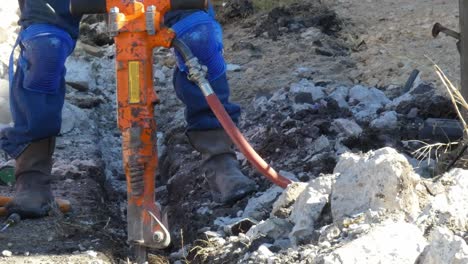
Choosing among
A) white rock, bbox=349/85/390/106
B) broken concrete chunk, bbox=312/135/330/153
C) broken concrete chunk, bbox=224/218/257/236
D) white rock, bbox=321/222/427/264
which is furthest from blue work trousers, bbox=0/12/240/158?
white rock, bbox=321/222/427/264

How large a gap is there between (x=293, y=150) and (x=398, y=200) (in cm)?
169

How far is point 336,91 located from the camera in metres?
5.82

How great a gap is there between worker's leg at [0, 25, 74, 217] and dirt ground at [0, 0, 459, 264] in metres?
0.13

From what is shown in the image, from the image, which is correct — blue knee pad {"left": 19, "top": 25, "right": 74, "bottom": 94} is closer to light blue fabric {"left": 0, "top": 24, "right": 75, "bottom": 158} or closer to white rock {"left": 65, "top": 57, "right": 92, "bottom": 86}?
light blue fabric {"left": 0, "top": 24, "right": 75, "bottom": 158}

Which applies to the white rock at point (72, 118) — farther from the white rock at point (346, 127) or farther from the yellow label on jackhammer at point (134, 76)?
the yellow label on jackhammer at point (134, 76)

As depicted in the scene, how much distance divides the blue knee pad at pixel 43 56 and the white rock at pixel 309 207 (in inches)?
50.7

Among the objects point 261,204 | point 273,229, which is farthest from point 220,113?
point 261,204

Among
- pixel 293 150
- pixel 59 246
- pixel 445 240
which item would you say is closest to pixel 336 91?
pixel 293 150

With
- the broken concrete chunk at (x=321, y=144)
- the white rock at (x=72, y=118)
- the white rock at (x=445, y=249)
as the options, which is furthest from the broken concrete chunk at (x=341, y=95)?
the white rock at (x=445, y=249)

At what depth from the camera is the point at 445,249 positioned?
9.23 ft

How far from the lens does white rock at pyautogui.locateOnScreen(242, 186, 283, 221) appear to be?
13.7 feet

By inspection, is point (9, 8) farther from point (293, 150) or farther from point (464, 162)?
point (464, 162)

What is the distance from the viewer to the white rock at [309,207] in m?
3.56

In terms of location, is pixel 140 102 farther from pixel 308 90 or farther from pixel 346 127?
pixel 308 90
